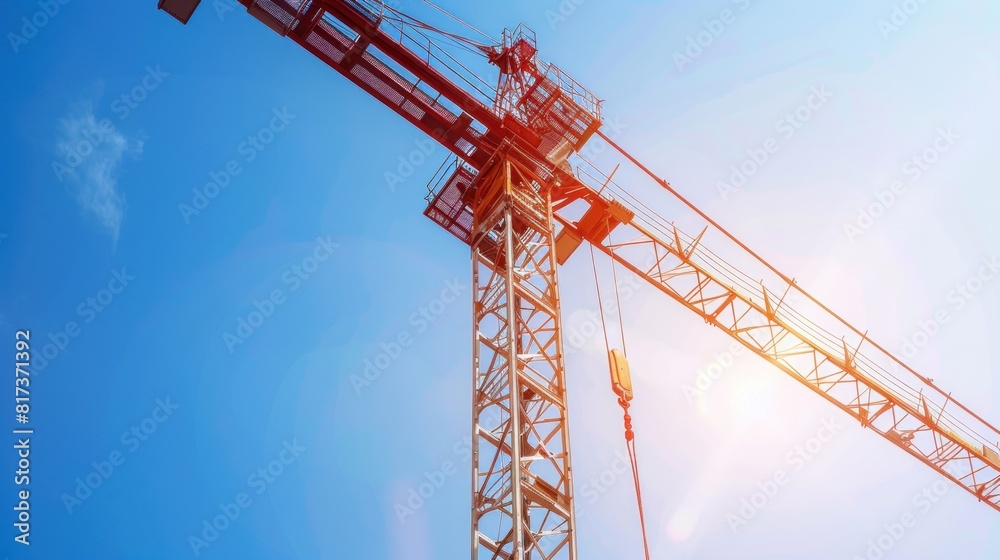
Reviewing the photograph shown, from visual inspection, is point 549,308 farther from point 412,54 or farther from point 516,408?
point 412,54

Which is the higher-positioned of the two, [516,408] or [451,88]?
[451,88]

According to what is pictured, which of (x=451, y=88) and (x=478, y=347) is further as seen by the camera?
(x=451, y=88)

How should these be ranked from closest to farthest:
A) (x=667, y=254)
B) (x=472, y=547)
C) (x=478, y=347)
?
(x=472, y=547)
(x=478, y=347)
(x=667, y=254)

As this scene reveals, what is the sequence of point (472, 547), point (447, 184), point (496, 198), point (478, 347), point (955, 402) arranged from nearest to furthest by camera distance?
point (472, 547) → point (478, 347) → point (496, 198) → point (447, 184) → point (955, 402)

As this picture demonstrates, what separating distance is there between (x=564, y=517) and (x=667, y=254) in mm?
10632

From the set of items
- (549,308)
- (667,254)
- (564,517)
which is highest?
(667,254)

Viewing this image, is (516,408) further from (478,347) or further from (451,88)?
(451,88)

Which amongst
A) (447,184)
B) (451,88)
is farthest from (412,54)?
(447,184)

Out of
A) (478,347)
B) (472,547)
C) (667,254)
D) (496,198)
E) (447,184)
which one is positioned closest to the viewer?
(472,547)

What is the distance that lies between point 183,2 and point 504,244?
851 centimetres

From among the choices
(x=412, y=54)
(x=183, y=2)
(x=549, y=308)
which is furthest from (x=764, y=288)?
(x=183, y=2)

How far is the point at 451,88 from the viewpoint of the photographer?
19297 mm

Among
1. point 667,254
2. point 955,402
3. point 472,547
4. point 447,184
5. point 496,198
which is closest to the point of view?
point 472,547

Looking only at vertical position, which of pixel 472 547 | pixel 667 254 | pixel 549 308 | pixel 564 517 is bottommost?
pixel 472 547
